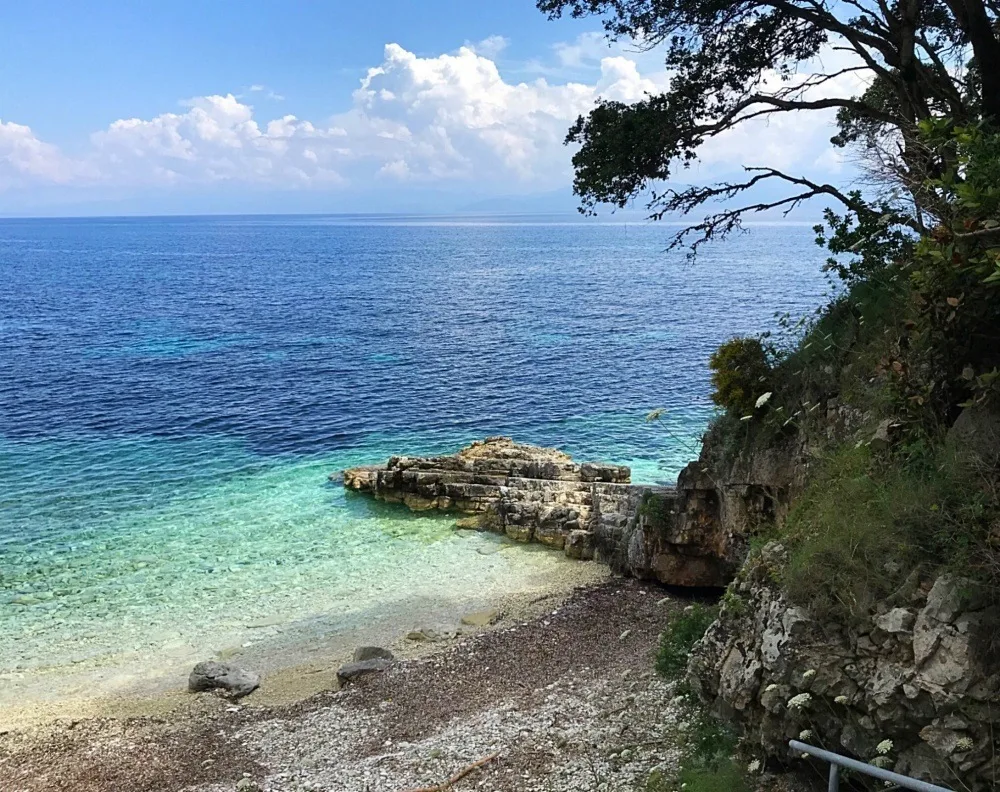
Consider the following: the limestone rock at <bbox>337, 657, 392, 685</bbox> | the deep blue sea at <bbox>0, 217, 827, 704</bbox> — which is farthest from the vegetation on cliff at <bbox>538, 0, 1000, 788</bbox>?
the deep blue sea at <bbox>0, 217, 827, 704</bbox>

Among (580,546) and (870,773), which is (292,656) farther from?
(870,773)

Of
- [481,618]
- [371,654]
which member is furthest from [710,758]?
[481,618]

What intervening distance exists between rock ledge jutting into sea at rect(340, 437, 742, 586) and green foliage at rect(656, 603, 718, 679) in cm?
397

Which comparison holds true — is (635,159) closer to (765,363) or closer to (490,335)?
(765,363)

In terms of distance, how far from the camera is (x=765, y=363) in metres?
15.5

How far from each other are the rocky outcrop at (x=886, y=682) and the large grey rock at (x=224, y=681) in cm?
1233

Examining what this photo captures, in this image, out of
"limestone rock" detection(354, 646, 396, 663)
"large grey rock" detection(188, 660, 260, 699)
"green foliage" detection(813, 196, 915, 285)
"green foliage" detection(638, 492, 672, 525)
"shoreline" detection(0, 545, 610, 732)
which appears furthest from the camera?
"green foliage" detection(638, 492, 672, 525)

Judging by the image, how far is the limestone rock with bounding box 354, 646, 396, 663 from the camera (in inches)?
737

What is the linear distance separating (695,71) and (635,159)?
2.58 meters

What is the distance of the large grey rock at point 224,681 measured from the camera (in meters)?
17.9

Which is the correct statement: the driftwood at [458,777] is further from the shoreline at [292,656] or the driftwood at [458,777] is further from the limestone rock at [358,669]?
the shoreline at [292,656]

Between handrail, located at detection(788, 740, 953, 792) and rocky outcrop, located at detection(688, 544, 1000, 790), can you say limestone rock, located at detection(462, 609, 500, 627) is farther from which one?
handrail, located at detection(788, 740, 953, 792)

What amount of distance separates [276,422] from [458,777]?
33.1m

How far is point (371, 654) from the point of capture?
18.8m
